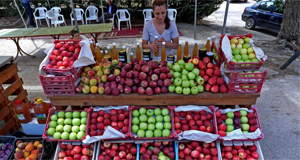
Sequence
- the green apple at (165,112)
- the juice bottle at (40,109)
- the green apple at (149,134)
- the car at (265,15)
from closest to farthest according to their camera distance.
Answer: the green apple at (149,134) → the green apple at (165,112) → the juice bottle at (40,109) → the car at (265,15)

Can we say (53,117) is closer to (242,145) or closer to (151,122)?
(151,122)

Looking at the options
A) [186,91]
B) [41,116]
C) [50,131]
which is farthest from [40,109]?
[186,91]

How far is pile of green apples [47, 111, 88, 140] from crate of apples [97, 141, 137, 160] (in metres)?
0.32

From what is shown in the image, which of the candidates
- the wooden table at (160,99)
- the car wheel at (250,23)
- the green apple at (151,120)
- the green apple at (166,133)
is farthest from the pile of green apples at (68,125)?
the car wheel at (250,23)

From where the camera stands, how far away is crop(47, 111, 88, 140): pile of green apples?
2389 mm

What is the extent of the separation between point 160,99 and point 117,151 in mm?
892

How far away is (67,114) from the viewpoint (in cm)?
252

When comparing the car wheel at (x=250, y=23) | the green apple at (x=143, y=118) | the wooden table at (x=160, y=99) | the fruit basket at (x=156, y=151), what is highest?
the wooden table at (x=160, y=99)

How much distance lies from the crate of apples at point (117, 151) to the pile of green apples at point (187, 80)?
93cm

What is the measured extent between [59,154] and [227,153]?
2.14m

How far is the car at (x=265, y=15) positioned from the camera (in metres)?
8.10


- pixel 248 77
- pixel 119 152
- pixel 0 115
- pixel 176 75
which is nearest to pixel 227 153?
pixel 248 77

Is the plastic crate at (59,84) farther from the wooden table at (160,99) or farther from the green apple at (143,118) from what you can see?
the green apple at (143,118)

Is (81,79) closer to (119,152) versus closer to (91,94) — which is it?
(91,94)
